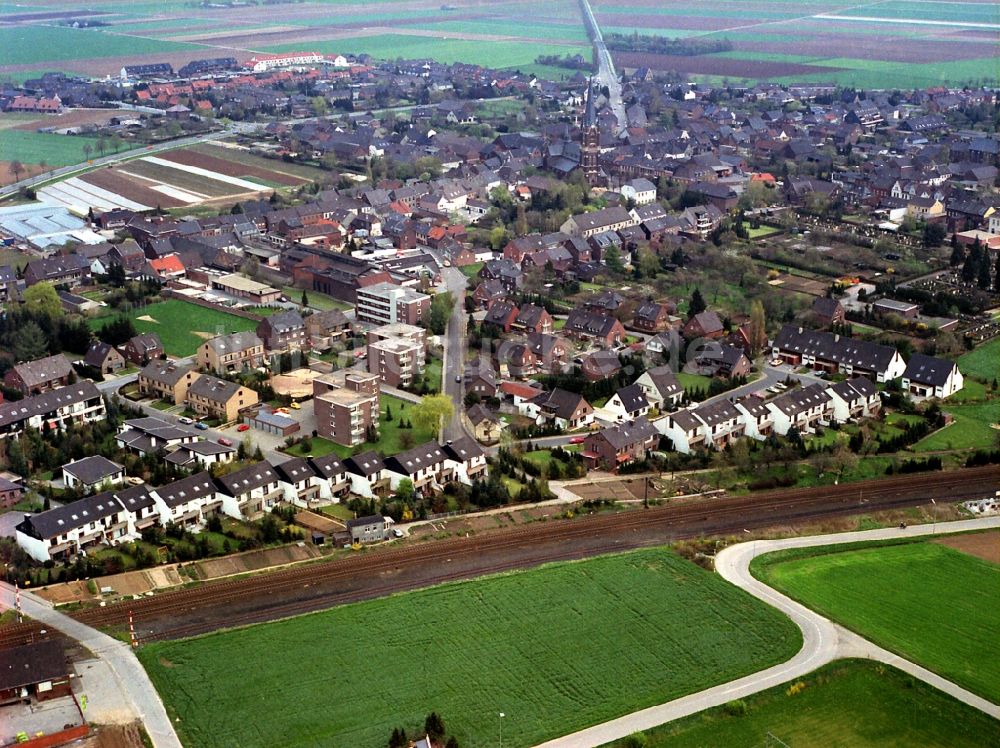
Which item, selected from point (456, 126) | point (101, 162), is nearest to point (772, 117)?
point (456, 126)

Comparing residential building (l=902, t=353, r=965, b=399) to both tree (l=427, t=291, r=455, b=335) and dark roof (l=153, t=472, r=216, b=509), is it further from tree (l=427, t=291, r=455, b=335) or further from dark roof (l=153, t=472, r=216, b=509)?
dark roof (l=153, t=472, r=216, b=509)

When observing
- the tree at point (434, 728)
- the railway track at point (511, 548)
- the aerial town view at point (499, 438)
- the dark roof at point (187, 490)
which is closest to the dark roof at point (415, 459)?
the aerial town view at point (499, 438)

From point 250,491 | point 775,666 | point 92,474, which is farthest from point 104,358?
point 775,666

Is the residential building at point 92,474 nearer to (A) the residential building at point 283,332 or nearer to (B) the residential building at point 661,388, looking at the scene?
(A) the residential building at point 283,332

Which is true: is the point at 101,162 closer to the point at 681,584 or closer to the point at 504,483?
the point at 504,483

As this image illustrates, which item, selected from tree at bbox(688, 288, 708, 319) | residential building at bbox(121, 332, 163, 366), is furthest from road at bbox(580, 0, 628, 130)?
residential building at bbox(121, 332, 163, 366)
